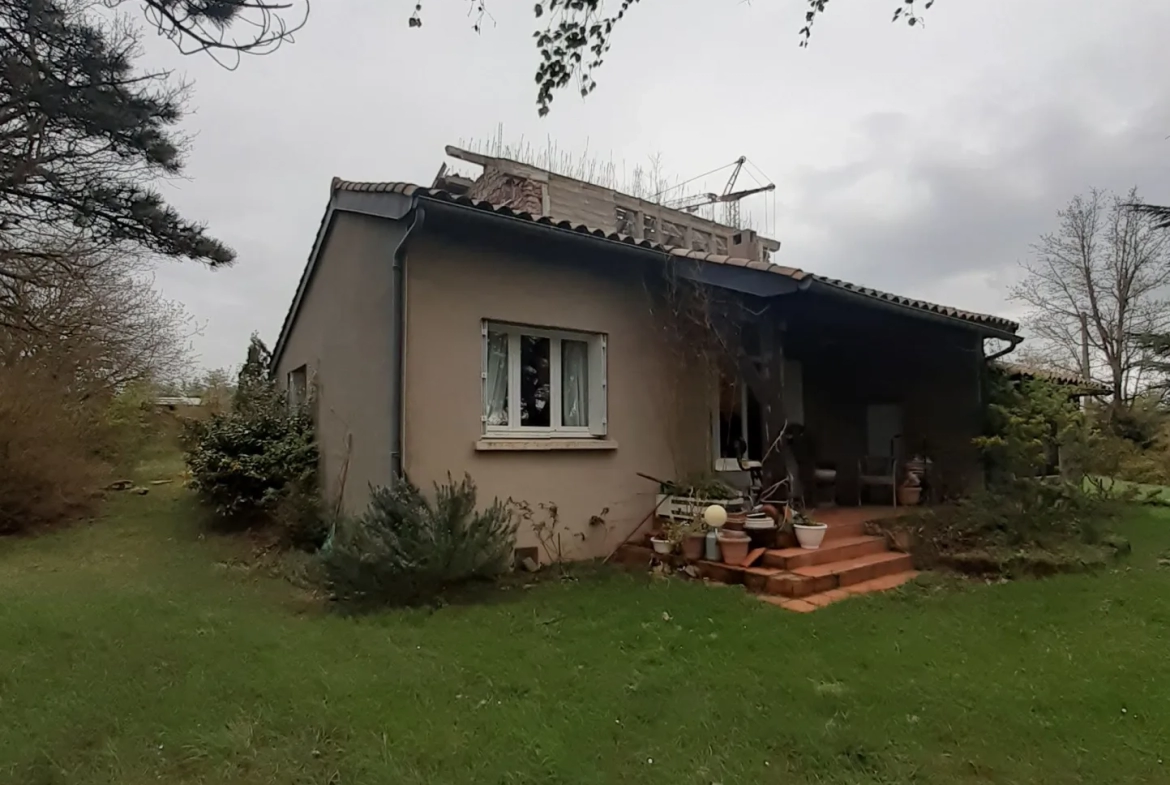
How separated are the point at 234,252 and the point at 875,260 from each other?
14.7m

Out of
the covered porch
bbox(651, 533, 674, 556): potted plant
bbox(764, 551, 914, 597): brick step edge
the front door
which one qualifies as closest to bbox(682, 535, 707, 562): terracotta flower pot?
bbox(651, 533, 674, 556): potted plant

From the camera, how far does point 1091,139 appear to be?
10383 millimetres

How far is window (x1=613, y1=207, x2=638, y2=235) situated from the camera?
14989 millimetres

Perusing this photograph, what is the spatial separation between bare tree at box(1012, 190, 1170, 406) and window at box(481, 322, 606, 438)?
26820 millimetres

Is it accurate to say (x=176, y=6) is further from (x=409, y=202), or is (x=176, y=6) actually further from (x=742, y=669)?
(x=742, y=669)

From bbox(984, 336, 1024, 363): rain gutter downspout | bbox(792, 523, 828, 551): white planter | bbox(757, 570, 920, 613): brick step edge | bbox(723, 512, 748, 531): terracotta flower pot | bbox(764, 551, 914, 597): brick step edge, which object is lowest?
bbox(757, 570, 920, 613): brick step edge

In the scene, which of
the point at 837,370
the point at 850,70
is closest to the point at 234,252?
the point at 850,70

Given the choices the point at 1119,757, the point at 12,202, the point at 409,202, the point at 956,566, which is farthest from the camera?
the point at 956,566

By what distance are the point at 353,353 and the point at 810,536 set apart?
5.79 m

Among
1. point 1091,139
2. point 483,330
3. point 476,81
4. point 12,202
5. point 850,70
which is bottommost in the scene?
point 483,330

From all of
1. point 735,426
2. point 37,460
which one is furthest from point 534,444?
point 37,460

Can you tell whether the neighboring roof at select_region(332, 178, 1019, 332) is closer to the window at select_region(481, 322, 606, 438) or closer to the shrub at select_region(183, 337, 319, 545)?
the window at select_region(481, 322, 606, 438)

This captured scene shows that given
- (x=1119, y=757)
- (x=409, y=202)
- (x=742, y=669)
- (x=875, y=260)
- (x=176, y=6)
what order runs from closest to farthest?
1. (x=1119, y=757)
2. (x=176, y=6)
3. (x=742, y=669)
4. (x=409, y=202)
5. (x=875, y=260)

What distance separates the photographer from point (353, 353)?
8602 mm
